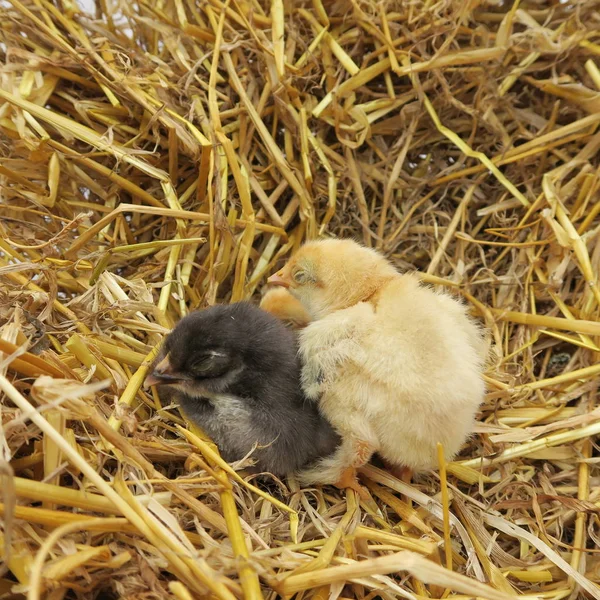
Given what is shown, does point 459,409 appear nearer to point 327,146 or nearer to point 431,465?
point 431,465

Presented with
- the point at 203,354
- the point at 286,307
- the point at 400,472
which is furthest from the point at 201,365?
the point at 400,472

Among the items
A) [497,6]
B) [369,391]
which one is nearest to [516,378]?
[369,391]

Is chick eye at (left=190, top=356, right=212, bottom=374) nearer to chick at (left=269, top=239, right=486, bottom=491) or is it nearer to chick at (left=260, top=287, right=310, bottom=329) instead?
chick at (left=269, top=239, right=486, bottom=491)

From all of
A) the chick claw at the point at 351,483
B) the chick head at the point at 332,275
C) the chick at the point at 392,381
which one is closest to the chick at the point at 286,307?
the chick head at the point at 332,275

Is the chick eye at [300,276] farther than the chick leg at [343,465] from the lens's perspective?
Yes

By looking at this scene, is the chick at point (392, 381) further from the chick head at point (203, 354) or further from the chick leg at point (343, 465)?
the chick head at point (203, 354)

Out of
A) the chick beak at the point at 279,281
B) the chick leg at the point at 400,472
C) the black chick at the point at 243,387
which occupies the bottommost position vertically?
the chick leg at the point at 400,472
